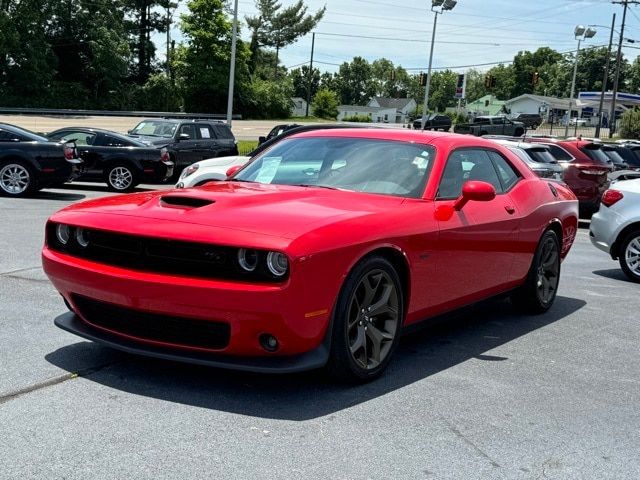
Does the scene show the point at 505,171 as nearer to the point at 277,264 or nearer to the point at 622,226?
the point at 277,264

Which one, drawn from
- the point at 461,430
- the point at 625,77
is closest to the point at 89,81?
the point at 461,430

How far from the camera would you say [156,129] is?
2070cm

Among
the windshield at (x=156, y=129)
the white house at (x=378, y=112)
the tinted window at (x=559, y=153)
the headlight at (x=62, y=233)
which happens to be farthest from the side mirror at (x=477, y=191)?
the white house at (x=378, y=112)

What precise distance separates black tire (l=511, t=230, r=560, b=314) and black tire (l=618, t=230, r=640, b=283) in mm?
2591

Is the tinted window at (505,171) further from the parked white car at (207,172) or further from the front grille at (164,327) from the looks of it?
the parked white car at (207,172)

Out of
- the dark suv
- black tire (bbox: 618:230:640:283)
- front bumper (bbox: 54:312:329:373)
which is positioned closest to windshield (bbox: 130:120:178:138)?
the dark suv

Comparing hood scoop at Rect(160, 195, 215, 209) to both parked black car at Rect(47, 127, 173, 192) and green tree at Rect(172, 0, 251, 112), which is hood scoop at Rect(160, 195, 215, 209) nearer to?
parked black car at Rect(47, 127, 173, 192)

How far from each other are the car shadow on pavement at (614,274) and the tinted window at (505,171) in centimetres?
346

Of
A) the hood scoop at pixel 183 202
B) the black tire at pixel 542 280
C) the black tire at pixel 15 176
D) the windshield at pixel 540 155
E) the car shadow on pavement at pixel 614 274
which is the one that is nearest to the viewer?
the hood scoop at pixel 183 202

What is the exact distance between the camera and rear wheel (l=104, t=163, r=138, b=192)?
56.4 ft

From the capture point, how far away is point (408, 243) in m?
4.69

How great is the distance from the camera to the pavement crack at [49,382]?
160 inches

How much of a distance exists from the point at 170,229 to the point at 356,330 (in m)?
1.22

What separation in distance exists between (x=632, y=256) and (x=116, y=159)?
460 inches
